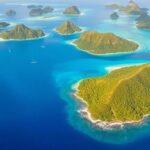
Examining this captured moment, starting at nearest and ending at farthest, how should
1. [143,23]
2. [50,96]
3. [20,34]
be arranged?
[50,96] → [20,34] → [143,23]

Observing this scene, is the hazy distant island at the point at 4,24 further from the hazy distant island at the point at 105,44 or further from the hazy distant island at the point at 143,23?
the hazy distant island at the point at 143,23

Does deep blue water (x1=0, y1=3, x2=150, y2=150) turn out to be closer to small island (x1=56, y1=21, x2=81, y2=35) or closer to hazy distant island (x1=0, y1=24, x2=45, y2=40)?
small island (x1=56, y1=21, x2=81, y2=35)

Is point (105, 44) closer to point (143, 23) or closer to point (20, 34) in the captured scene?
point (20, 34)

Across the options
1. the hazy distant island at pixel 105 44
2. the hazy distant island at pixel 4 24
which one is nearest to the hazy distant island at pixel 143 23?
the hazy distant island at pixel 105 44

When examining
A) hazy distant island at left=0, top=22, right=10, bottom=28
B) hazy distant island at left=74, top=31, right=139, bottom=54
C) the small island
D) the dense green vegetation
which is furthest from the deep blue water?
hazy distant island at left=0, top=22, right=10, bottom=28

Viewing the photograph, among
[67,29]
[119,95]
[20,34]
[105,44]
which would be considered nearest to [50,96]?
[119,95]
